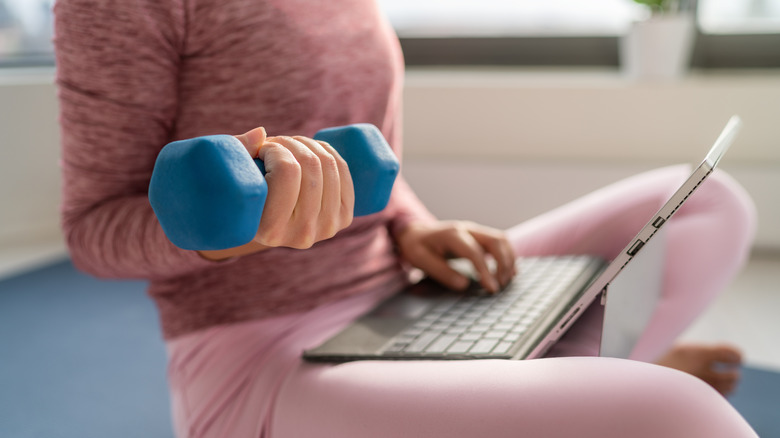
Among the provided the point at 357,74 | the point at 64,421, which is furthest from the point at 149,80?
the point at 64,421

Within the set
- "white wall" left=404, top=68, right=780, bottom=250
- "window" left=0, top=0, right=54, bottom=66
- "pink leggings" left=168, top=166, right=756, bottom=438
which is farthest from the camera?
"window" left=0, top=0, right=54, bottom=66

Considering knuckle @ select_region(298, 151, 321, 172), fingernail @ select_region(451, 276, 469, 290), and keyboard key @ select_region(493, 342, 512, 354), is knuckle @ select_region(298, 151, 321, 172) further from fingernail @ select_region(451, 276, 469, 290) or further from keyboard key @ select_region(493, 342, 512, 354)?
fingernail @ select_region(451, 276, 469, 290)

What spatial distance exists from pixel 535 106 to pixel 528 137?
8 centimetres

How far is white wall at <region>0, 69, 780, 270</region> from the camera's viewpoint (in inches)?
60.5

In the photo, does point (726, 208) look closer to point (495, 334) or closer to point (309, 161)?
point (495, 334)

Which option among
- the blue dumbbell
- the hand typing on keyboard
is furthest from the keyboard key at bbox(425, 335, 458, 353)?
the blue dumbbell

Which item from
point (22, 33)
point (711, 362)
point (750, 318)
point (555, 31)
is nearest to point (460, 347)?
point (711, 362)

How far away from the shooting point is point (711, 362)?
1021 millimetres

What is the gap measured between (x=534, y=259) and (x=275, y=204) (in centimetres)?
52

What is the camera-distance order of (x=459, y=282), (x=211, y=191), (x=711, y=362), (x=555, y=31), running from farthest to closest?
(x=555, y=31) → (x=711, y=362) → (x=459, y=282) → (x=211, y=191)

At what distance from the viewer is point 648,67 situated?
5.20 ft

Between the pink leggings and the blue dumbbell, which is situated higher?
the blue dumbbell

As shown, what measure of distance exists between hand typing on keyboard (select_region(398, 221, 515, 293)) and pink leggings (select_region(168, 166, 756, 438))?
78 mm

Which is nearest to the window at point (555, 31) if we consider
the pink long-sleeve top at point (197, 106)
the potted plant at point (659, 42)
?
the potted plant at point (659, 42)
